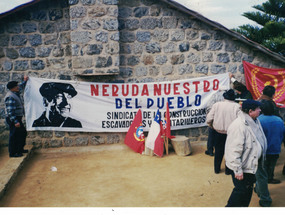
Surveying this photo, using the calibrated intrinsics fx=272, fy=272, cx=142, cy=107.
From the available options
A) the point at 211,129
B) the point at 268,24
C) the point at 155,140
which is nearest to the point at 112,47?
the point at 155,140

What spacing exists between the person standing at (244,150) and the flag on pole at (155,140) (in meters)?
2.98

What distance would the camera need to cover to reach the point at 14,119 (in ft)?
19.6

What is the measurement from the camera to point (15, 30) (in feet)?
21.8

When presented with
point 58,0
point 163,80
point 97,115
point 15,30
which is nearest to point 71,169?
point 97,115

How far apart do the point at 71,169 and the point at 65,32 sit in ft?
11.0

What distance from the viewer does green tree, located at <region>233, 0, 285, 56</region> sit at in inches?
511

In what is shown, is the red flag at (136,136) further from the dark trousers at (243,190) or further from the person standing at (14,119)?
the dark trousers at (243,190)

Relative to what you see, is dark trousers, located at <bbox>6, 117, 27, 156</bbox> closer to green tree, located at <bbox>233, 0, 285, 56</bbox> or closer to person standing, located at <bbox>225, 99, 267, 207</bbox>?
person standing, located at <bbox>225, 99, 267, 207</bbox>

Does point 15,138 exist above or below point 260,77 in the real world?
below

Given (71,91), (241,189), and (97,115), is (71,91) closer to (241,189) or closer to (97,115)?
(97,115)

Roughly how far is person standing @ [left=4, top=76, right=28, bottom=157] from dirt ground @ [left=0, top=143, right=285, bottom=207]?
0.45 metres

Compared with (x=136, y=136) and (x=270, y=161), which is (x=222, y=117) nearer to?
(x=270, y=161)

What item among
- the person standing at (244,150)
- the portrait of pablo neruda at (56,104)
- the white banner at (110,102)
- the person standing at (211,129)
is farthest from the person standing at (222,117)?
the portrait of pablo neruda at (56,104)

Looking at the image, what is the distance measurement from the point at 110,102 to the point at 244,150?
423cm
